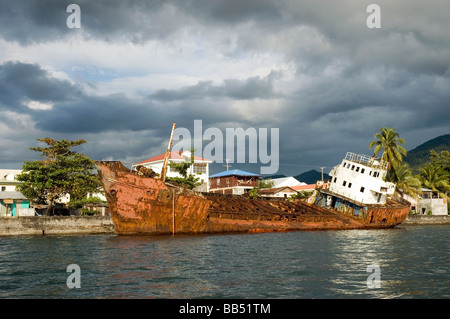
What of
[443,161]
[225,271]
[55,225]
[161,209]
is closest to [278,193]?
[443,161]

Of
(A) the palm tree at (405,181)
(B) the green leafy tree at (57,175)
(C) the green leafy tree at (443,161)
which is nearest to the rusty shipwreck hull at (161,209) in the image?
(B) the green leafy tree at (57,175)

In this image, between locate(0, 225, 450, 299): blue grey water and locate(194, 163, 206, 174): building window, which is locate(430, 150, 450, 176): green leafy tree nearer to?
locate(194, 163, 206, 174): building window

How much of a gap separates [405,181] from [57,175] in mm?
48914

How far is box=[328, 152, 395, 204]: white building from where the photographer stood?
43.5 meters

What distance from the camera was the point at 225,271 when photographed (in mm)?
16453

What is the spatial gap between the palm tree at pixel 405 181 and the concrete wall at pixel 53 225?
44601mm

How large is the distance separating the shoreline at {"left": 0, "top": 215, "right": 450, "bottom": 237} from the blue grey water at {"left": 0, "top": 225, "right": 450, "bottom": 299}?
37.6ft

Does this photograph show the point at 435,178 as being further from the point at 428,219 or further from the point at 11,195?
the point at 11,195

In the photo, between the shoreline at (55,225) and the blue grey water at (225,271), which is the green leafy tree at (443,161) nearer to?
the blue grey water at (225,271)

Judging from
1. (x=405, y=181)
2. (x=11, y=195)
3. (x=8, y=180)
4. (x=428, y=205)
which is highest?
(x=8, y=180)

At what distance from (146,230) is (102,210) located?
20759 millimetres
